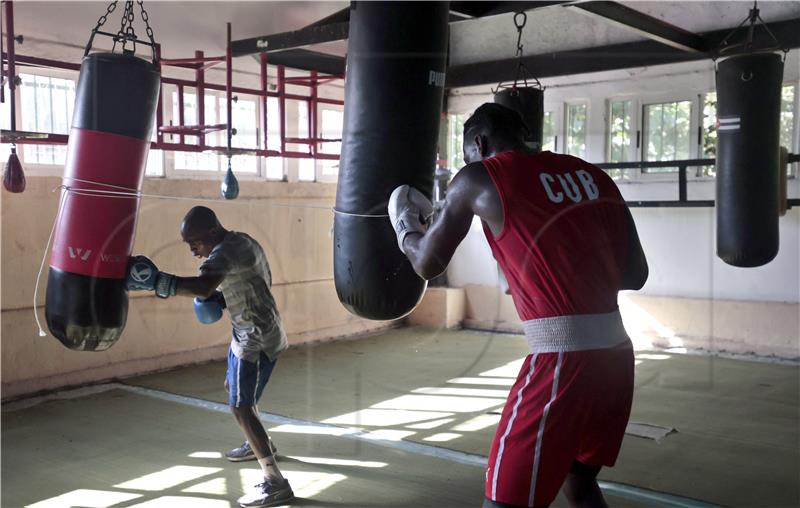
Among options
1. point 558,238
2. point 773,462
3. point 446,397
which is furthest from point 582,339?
point 446,397

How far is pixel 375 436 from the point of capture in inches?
189

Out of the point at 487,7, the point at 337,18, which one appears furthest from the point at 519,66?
the point at 337,18

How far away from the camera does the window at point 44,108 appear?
5523 mm

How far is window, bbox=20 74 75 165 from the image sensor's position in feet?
18.1

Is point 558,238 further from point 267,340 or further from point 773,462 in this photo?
point 773,462

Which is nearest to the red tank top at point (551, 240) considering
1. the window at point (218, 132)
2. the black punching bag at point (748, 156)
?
the black punching bag at point (748, 156)

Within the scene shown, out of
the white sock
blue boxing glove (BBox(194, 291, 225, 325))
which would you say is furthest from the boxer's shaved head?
the white sock

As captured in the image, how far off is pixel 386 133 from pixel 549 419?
1.12m

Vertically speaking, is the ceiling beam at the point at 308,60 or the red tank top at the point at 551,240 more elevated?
the ceiling beam at the point at 308,60

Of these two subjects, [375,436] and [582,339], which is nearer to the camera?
[582,339]

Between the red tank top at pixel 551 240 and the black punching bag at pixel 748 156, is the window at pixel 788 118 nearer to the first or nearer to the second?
the black punching bag at pixel 748 156

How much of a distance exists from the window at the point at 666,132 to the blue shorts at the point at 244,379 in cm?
562

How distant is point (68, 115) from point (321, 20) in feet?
6.85

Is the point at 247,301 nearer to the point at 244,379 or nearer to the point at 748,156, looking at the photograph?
the point at 244,379
